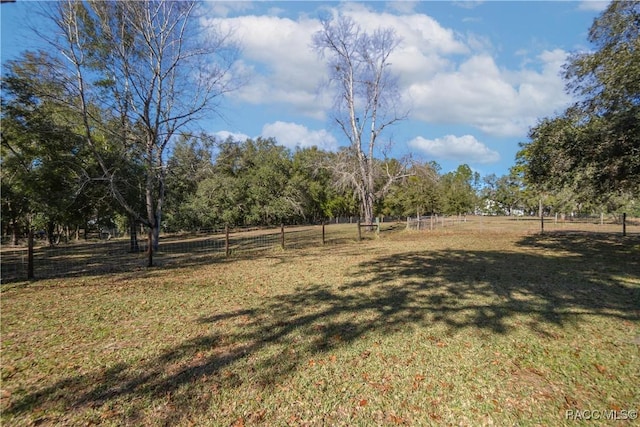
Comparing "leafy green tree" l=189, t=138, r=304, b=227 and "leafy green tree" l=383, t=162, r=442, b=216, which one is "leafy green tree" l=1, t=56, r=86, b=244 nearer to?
"leafy green tree" l=189, t=138, r=304, b=227

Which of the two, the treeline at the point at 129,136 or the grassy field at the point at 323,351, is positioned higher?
the treeline at the point at 129,136

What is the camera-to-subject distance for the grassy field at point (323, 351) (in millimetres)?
2834

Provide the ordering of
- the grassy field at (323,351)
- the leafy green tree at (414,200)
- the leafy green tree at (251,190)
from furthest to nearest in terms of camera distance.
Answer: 1. the leafy green tree at (414,200)
2. the leafy green tree at (251,190)
3. the grassy field at (323,351)

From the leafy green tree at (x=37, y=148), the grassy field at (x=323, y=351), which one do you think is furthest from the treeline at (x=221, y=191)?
the grassy field at (x=323, y=351)

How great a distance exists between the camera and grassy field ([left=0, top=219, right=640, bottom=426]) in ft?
9.30

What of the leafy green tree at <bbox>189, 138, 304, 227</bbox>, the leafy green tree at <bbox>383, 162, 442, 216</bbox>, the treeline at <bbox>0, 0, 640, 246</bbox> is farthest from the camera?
the leafy green tree at <bbox>383, 162, 442, 216</bbox>

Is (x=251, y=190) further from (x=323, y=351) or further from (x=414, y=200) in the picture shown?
(x=323, y=351)

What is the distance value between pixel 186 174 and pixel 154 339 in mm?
11456

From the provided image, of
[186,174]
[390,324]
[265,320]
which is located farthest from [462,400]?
[186,174]

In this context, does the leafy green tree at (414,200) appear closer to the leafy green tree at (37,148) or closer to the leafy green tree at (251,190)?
the leafy green tree at (251,190)

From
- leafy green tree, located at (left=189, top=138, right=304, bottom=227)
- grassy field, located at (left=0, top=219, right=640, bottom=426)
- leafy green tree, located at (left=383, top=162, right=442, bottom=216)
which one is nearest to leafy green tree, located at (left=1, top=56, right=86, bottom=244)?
grassy field, located at (left=0, top=219, right=640, bottom=426)

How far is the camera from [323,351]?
12.9 ft

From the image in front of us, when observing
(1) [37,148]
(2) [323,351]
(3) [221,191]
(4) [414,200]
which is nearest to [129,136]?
(1) [37,148]

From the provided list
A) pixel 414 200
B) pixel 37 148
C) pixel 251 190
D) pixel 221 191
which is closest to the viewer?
pixel 37 148
